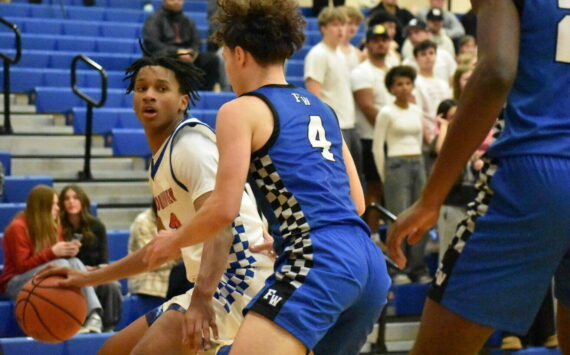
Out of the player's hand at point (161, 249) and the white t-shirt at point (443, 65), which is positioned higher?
the player's hand at point (161, 249)

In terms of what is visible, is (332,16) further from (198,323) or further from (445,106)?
(198,323)

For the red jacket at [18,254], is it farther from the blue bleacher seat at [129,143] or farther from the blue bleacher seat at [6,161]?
the blue bleacher seat at [129,143]

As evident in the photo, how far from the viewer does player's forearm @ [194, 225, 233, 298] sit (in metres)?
3.37

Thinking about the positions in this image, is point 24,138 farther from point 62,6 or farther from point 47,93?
point 62,6

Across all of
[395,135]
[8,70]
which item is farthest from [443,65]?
[8,70]

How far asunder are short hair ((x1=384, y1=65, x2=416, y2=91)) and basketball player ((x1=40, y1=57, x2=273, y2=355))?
164 inches

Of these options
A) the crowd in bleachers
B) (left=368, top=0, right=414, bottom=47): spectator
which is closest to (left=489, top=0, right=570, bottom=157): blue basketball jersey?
the crowd in bleachers

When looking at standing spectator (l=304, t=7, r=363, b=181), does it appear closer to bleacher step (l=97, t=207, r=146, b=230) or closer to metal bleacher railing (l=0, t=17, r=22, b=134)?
bleacher step (l=97, t=207, r=146, b=230)

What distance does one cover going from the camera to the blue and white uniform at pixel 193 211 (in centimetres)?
371

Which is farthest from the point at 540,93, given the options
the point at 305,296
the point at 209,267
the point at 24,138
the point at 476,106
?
the point at 24,138

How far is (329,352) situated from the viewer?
3186 mm

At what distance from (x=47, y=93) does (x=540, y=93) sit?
7.61 metres

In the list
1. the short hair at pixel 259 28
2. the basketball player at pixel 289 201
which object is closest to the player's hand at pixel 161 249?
the basketball player at pixel 289 201

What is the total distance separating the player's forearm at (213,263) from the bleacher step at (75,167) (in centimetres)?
547
